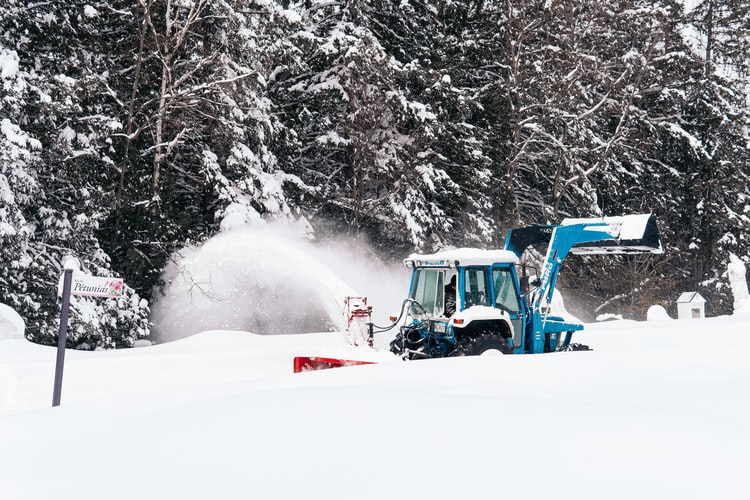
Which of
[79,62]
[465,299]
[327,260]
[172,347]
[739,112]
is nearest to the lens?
[465,299]

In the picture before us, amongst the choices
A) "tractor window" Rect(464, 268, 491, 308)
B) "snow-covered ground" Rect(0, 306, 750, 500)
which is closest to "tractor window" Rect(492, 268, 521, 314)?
"tractor window" Rect(464, 268, 491, 308)

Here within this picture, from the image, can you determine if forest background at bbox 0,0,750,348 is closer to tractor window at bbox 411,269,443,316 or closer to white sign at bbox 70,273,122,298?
tractor window at bbox 411,269,443,316

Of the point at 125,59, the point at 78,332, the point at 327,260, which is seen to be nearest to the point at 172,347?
the point at 78,332

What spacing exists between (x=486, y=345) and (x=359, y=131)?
1240 cm

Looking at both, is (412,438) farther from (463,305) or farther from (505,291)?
(505,291)

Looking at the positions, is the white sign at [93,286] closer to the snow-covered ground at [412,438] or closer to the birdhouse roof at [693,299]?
the snow-covered ground at [412,438]

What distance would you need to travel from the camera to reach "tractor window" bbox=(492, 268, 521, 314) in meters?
9.39

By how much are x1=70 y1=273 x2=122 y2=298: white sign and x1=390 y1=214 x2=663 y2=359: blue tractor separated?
4.50 meters

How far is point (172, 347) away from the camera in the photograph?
1295 centimetres

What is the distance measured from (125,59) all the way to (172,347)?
901 centimetres

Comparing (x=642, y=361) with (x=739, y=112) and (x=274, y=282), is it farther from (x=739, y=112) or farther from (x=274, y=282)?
(x=739, y=112)

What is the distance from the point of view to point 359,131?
66.4ft

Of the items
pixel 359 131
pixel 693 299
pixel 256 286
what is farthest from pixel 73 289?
pixel 693 299

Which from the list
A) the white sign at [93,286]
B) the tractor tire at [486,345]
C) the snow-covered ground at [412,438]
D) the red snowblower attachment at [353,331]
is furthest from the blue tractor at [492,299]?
the white sign at [93,286]
